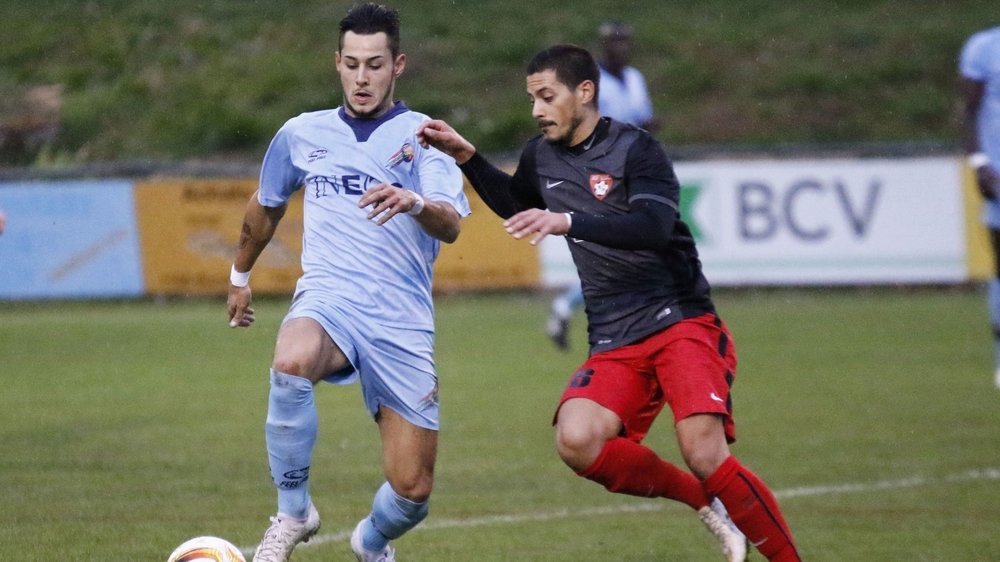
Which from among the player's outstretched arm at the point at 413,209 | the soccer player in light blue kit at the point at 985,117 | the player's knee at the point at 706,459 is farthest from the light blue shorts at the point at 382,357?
the soccer player in light blue kit at the point at 985,117

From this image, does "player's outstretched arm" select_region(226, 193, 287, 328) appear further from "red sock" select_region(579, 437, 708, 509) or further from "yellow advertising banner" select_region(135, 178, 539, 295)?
"yellow advertising banner" select_region(135, 178, 539, 295)

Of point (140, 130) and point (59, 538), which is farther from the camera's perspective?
point (140, 130)

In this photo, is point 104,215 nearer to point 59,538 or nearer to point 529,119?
point 529,119

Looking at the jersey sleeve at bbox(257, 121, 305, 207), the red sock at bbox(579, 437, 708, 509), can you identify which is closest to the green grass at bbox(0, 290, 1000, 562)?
the red sock at bbox(579, 437, 708, 509)

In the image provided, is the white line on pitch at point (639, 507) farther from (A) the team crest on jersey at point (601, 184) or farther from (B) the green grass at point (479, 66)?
(B) the green grass at point (479, 66)

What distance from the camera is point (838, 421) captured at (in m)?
9.30

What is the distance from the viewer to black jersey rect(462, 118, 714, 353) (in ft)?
18.0

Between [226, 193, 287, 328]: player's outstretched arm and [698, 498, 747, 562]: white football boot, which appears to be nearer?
[698, 498, 747, 562]: white football boot

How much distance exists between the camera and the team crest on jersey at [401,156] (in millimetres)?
5613

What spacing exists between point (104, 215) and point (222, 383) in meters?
5.86

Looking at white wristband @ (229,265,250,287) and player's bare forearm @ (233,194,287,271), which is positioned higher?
player's bare forearm @ (233,194,287,271)

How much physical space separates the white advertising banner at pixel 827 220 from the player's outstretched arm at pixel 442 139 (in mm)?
10437

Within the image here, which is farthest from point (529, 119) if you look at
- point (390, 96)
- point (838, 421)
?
point (390, 96)

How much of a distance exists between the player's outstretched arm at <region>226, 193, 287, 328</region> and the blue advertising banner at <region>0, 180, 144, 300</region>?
10.7m
